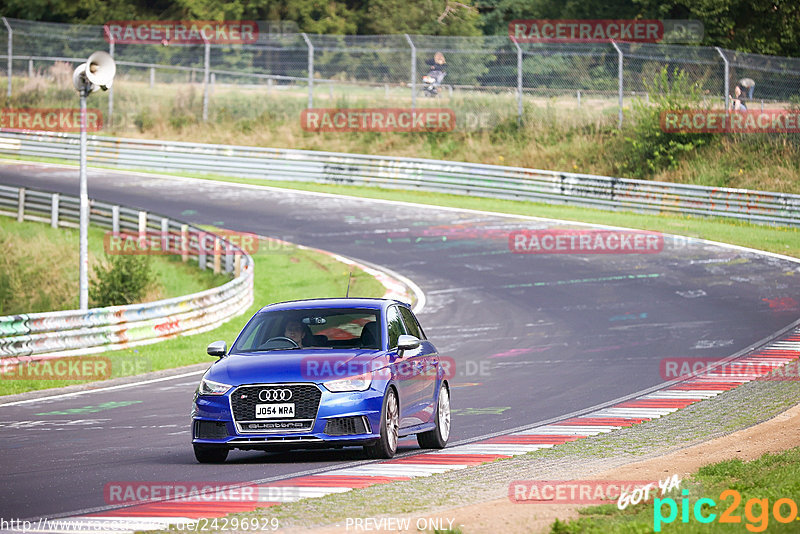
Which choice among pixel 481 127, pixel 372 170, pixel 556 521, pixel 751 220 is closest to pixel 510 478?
pixel 556 521

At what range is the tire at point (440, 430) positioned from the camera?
1188cm

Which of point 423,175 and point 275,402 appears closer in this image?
point 275,402

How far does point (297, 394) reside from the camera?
34.6 ft

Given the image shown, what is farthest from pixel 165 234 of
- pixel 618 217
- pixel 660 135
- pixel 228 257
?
pixel 660 135

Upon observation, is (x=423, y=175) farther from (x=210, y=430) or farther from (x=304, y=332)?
(x=210, y=430)

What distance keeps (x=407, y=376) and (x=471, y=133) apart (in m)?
35.1

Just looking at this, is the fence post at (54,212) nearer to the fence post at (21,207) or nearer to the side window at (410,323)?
the fence post at (21,207)

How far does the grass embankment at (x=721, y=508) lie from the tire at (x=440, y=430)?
3215 mm

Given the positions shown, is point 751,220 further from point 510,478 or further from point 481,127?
point 510,478

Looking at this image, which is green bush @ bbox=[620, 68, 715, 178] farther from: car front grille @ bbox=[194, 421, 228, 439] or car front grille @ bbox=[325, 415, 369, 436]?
car front grille @ bbox=[194, 421, 228, 439]

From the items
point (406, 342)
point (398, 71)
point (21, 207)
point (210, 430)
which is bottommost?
point (21, 207)

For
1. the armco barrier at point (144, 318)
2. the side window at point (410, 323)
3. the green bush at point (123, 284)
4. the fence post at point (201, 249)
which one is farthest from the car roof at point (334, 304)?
the fence post at point (201, 249)

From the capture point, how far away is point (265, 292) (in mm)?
28422

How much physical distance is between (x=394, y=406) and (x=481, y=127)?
117 feet
